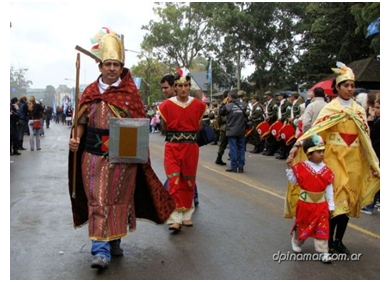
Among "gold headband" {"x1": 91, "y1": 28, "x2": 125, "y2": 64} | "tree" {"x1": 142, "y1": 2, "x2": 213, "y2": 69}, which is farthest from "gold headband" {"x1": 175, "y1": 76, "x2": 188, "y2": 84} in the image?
"tree" {"x1": 142, "y1": 2, "x2": 213, "y2": 69}

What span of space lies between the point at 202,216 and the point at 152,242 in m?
1.55

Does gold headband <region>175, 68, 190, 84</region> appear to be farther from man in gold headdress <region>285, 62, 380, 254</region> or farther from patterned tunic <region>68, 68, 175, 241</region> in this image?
man in gold headdress <region>285, 62, 380, 254</region>

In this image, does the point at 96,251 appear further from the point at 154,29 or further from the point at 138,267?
the point at 154,29

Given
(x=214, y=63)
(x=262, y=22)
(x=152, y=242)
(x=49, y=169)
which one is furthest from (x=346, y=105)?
(x=214, y=63)

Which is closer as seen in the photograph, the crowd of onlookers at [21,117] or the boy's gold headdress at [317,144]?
the boy's gold headdress at [317,144]

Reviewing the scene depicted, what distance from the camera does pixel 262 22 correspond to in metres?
39.0

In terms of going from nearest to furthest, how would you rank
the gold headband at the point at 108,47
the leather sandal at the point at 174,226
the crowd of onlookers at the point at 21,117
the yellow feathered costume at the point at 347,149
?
1. the gold headband at the point at 108,47
2. the yellow feathered costume at the point at 347,149
3. the leather sandal at the point at 174,226
4. the crowd of onlookers at the point at 21,117

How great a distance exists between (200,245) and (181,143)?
4.73 feet

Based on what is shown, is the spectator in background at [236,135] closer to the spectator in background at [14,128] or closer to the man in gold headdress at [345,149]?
the man in gold headdress at [345,149]

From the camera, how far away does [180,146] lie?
271 inches

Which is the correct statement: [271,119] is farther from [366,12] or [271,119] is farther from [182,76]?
[182,76]

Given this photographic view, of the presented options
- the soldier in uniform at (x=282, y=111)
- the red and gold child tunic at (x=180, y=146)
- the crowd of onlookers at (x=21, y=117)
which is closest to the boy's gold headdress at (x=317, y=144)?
the red and gold child tunic at (x=180, y=146)

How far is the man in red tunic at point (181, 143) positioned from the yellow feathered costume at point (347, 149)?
163 centimetres

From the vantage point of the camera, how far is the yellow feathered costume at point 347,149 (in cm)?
569
